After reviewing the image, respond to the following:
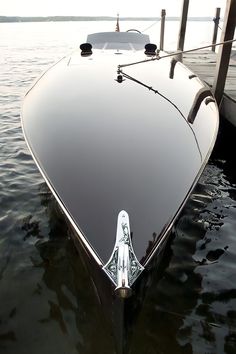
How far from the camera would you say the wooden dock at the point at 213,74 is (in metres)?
6.66

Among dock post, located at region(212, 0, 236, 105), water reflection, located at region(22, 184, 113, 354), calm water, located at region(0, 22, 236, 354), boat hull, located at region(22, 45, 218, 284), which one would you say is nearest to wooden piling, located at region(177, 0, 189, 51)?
dock post, located at region(212, 0, 236, 105)

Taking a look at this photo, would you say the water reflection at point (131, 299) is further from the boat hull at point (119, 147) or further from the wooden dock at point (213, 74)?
the wooden dock at point (213, 74)

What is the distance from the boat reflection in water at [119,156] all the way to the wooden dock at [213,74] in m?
1.25

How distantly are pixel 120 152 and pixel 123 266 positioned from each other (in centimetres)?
128

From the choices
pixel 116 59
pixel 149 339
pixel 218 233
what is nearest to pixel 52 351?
pixel 149 339

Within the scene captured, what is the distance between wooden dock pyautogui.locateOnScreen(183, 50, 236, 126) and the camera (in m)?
6.66

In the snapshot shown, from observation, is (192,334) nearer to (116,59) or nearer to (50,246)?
(50,246)

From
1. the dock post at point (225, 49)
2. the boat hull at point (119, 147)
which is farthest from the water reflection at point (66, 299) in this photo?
the dock post at point (225, 49)

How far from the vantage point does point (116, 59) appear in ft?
22.1

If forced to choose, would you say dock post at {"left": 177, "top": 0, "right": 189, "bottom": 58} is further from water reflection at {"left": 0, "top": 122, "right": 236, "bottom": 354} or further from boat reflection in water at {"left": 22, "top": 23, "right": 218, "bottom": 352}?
water reflection at {"left": 0, "top": 122, "right": 236, "bottom": 354}

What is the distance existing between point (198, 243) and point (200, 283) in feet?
→ 2.30

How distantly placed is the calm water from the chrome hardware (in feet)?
2.01

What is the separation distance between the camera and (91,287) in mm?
3387

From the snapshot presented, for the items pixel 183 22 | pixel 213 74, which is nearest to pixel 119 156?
pixel 213 74
